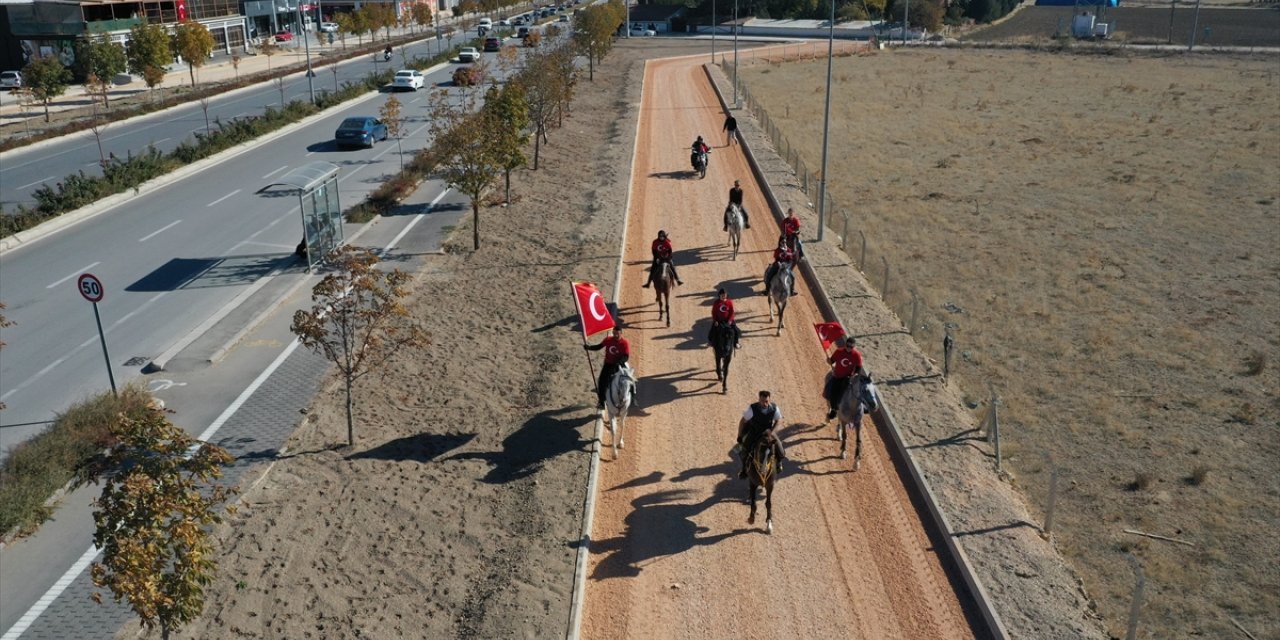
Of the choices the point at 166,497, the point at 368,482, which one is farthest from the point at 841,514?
the point at 166,497

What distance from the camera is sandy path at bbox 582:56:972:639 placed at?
13148 millimetres

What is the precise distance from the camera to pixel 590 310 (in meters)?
18.2

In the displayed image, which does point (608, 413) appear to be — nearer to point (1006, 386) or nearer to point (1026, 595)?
point (1026, 595)

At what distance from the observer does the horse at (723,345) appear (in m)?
19.1

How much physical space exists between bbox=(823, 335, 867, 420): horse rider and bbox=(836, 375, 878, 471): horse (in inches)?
5.9

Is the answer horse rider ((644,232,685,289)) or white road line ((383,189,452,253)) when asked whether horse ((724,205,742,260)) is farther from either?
white road line ((383,189,452,253))

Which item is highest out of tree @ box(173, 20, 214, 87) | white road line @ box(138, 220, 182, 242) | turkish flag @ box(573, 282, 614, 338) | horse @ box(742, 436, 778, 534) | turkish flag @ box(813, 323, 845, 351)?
tree @ box(173, 20, 214, 87)

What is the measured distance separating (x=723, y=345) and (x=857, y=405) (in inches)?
136

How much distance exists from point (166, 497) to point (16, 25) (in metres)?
81.5

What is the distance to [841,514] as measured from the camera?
1543 centimetres

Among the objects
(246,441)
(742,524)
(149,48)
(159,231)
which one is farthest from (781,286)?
(149,48)

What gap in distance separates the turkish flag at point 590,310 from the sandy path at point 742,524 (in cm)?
183

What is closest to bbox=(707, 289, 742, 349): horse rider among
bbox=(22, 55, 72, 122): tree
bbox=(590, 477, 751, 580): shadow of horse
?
bbox=(590, 477, 751, 580): shadow of horse

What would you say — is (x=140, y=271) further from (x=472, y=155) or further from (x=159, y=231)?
(x=472, y=155)
